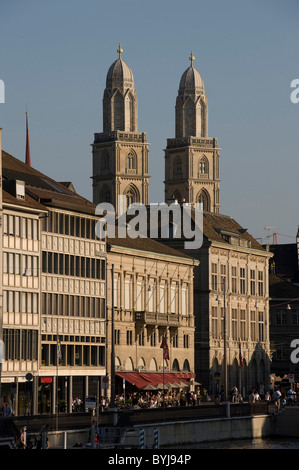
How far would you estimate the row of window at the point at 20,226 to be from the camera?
96.2m

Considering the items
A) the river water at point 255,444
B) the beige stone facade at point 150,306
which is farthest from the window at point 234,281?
the river water at point 255,444

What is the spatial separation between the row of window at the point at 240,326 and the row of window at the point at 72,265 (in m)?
29.2

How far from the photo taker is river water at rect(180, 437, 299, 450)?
85062 mm

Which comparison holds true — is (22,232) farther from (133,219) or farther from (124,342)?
(133,219)

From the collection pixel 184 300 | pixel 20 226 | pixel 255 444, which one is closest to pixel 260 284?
pixel 184 300

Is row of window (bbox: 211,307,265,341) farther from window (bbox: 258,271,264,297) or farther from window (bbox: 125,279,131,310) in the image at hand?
window (bbox: 125,279,131,310)

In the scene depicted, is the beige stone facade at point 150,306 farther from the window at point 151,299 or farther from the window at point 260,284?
the window at point 260,284

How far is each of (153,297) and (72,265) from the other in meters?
17.4

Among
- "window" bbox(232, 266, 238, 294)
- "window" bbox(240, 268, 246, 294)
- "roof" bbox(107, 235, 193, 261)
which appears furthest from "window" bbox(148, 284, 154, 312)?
"window" bbox(240, 268, 246, 294)

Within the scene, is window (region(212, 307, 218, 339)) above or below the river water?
above

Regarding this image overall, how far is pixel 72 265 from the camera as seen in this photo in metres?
104

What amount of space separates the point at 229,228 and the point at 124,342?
38.4 m

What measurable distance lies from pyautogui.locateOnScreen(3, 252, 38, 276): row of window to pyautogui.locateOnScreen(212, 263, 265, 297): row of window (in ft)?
119

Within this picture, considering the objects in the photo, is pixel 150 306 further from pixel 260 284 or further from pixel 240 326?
pixel 260 284
